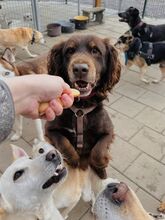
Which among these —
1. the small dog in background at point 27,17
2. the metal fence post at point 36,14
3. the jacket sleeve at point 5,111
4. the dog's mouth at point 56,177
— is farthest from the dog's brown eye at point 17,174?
the small dog in background at point 27,17

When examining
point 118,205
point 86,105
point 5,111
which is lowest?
point 118,205

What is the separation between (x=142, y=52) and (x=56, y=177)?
10.9 feet

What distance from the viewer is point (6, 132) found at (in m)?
0.92

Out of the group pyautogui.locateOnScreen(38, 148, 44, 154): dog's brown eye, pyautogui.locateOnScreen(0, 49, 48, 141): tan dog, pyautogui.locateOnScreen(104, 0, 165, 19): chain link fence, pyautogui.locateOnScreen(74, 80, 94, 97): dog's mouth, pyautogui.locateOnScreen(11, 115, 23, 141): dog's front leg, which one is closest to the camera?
pyautogui.locateOnScreen(38, 148, 44, 154): dog's brown eye

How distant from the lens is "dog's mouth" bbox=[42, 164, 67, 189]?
5.63ft

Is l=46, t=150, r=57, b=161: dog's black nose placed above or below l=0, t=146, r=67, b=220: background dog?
above

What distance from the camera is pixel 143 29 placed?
5297mm

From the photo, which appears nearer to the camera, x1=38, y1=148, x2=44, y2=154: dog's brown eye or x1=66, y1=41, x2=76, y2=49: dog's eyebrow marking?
x1=38, y1=148, x2=44, y2=154: dog's brown eye

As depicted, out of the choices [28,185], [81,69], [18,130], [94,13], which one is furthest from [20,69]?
[94,13]

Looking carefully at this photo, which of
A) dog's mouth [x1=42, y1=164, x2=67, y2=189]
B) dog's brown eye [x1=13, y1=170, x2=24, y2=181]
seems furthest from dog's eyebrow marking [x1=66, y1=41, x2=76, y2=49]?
dog's brown eye [x1=13, y1=170, x2=24, y2=181]

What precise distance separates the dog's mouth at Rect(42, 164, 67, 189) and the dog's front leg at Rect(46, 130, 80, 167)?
34 centimetres

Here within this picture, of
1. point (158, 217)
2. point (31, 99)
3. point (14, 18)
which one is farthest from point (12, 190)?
point (14, 18)

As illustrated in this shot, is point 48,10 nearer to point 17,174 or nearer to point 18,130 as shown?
point 18,130

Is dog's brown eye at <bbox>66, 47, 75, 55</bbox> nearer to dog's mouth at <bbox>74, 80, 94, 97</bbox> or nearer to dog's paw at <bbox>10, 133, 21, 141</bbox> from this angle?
dog's mouth at <bbox>74, 80, 94, 97</bbox>
